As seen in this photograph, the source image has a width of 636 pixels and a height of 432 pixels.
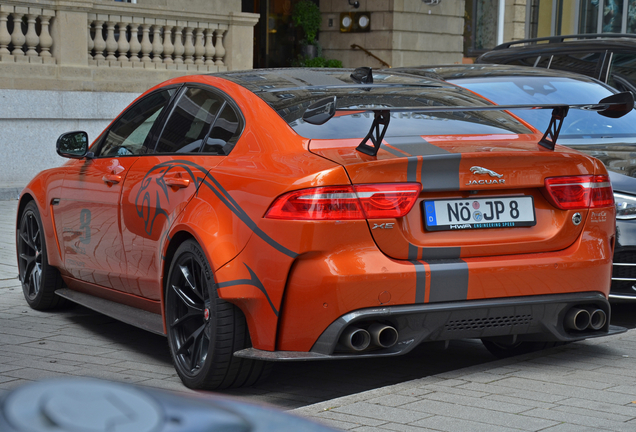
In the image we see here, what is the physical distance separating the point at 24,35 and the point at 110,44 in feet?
4.38

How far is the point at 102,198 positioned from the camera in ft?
17.2

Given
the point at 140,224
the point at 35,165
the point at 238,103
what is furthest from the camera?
the point at 35,165

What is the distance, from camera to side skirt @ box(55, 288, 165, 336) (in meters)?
4.71

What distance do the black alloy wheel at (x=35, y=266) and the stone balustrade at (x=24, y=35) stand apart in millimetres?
7744

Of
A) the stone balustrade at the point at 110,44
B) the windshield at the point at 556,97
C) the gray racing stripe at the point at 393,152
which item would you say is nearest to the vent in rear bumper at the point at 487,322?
the gray racing stripe at the point at 393,152

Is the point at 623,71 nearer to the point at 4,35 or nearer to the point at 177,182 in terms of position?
the point at 177,182

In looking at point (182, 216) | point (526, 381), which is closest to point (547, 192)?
point (526, 381)

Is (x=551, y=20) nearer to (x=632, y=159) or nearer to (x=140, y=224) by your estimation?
(x=632, y=159)

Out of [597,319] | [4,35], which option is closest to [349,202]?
[597,319]

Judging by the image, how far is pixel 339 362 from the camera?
4.92 metres

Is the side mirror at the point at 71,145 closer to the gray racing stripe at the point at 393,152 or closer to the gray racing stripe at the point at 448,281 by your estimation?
the gray racing stripe at the point at 393,152

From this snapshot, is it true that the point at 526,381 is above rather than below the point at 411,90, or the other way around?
below

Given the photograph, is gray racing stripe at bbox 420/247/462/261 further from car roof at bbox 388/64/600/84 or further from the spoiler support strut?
car roof at bbox 388/64/600/84

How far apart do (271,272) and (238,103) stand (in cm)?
102
